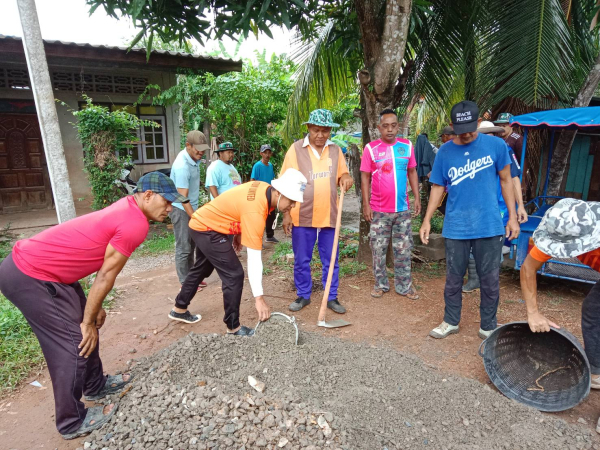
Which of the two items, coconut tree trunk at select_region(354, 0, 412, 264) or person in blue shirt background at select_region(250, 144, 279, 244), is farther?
person in blue shirt background at select_region(250, 144, 279, 244)

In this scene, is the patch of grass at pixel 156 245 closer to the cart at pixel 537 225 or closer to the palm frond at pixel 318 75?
the palm frond at pixel 318 75

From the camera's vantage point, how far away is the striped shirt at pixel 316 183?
3797 millimetres

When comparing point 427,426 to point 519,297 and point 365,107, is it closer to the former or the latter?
point 519,297

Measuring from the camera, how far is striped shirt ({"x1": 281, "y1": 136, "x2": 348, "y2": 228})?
380 centimetres

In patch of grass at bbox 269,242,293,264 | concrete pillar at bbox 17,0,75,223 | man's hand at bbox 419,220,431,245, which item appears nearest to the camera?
man's hand at bbox 419,220,431,245

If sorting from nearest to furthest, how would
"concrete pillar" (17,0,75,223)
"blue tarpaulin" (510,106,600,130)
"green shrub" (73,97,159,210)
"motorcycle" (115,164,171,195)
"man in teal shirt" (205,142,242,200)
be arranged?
1. "blue tarpaulin" (510,106,600,130)
2. "concrete pillar" (17,0,75,223)
3. "man in teal shirt" (205,142,242,200)
4. "green shrub" (73,97,159,210)
5. "motorcycle" (115,164,171,195)

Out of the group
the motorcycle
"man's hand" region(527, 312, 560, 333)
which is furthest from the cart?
the motorcycle

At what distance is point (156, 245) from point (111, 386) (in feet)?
13.8

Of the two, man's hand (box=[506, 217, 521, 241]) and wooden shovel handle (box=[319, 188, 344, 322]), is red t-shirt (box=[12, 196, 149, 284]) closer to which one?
wooden shovel handle (box=[319, 188, 344, 322])

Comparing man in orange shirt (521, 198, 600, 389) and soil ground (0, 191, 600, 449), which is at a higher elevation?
man in orange shirt (521, 198, 600, 389)

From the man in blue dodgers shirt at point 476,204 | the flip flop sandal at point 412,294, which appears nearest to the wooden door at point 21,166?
the flip flop sandal at point 412,294

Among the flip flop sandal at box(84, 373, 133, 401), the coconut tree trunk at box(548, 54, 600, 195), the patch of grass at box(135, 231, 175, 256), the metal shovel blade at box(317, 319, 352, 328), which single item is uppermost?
the coconut tree trunk at box(548, 54, 600, 195)

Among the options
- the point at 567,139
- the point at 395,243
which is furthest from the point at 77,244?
the point at 567,139

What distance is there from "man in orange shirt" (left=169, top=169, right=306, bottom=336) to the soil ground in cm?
44
